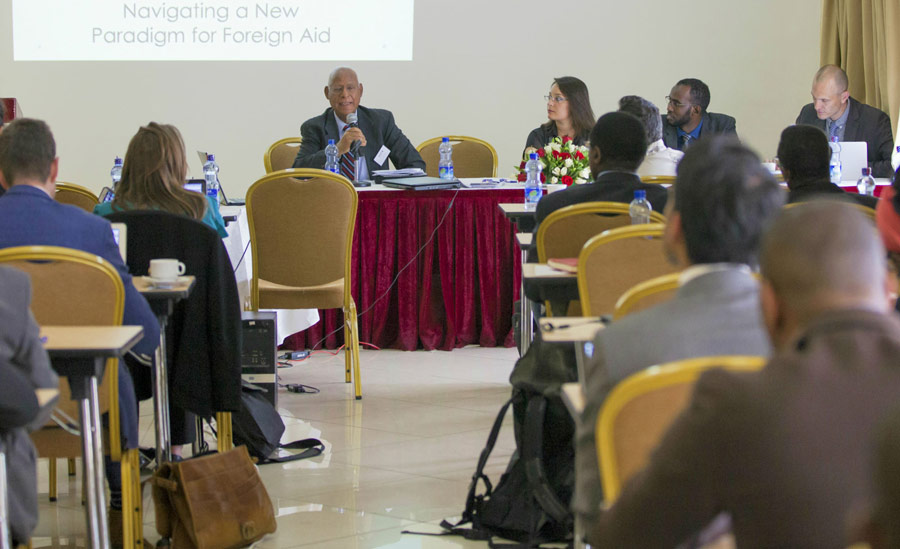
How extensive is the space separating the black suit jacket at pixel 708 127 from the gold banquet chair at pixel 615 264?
162 inches

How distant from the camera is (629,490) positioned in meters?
1.18

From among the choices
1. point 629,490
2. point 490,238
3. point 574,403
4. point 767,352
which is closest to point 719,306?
point 767,352

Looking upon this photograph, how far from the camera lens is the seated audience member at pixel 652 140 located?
509 cm

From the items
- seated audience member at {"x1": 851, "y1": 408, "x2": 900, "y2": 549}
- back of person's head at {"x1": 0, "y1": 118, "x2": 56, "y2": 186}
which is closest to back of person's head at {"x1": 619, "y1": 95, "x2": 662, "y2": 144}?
back of person's head at {"x1": 0, "y1": 118, "x2": 56, "y2": 186}

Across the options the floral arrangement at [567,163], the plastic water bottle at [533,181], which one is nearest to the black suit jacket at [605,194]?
the plastic water bottle at [533,181]

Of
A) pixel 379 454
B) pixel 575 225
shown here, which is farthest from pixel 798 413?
pixel 379 454

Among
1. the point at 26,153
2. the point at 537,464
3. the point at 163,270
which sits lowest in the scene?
the point at 537,464

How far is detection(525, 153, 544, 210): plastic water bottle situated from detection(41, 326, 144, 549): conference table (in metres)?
2.78

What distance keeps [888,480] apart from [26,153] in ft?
8.19

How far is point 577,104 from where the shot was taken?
609 cm

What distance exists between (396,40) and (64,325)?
18.4 feet

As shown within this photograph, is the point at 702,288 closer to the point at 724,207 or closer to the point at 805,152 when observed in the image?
the point at 724,207

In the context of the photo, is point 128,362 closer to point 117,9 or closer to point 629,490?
point 629,490

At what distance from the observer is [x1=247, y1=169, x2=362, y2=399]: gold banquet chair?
4.63 metres
